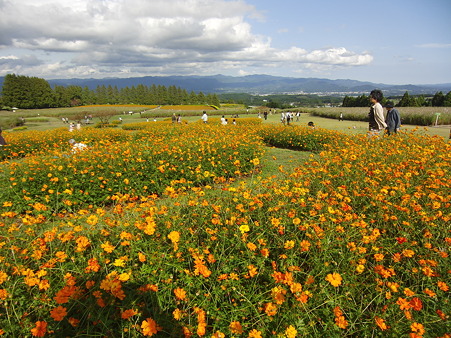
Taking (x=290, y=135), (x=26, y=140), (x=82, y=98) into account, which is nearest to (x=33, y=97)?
(x=82, y=98)

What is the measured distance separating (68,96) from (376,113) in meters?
76.8

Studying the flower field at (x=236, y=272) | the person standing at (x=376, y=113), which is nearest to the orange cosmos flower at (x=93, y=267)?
the flower field at (x=236, y=272)

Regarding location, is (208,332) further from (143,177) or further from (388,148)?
(388,148)

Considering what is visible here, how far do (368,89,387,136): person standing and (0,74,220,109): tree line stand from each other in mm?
73484

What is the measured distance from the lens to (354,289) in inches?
69.7

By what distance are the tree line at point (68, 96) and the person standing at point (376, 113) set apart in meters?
73.5

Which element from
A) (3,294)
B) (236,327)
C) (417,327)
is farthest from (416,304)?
(3,294)

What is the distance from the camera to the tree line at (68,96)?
5678 cm

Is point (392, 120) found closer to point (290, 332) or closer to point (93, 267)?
point (290, 332)

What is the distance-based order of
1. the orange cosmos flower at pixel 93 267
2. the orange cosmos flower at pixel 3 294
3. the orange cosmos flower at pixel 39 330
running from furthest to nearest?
the orange cosmos flower at pixel 93 267
the orange cosmos flower at pixel 3 294
the orange cosmos flower at pixel 39 330

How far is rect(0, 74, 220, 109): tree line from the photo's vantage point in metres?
56.8

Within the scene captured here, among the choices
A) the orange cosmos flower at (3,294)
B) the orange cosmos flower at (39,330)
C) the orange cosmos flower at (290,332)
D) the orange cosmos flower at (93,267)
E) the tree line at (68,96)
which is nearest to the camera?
the orange cosmos flower at (39,330)

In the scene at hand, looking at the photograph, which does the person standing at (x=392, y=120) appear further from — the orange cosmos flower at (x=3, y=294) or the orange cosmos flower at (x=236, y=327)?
the orange cosmos flower at (x=3, y=294)

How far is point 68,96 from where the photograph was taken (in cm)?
6494
